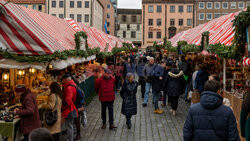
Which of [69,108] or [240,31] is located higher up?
[240,31]

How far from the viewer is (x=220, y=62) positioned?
35.8 feet

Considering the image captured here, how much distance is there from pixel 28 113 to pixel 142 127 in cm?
421

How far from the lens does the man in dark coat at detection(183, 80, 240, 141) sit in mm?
3990

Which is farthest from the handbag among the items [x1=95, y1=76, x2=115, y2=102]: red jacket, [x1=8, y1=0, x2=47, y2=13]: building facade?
[x1=8, y1=0, x2=47, y2=13]: building facade

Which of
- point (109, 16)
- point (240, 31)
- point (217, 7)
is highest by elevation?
point (109, 16)

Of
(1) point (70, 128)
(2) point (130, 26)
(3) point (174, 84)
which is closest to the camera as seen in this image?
(1) point (70, 128)

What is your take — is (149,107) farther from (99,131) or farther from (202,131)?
(202,131)

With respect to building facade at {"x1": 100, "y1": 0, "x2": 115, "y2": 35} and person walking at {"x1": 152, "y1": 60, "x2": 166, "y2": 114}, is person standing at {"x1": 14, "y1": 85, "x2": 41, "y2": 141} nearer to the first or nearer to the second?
person walking at {"x1": 152, "y1": 60, "x2": 166, "y2": 114}

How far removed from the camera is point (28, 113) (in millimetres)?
5621

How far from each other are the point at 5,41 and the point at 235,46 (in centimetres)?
500

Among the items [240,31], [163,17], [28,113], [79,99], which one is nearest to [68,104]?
[79,99]

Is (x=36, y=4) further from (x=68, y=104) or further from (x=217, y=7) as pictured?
(x=68, y=104)

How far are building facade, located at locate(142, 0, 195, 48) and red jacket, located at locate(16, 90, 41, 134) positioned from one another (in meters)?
59.3

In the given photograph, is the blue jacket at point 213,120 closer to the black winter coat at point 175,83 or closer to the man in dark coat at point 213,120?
the man in dark coat at point 213,120
